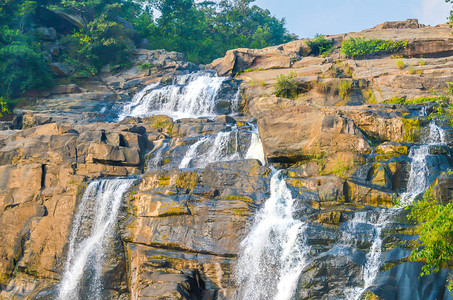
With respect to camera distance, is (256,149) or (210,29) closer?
(256,149)

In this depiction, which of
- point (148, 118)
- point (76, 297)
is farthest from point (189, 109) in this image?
point (76, 297)

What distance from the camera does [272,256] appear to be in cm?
1374

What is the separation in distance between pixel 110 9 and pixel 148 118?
1669 centimetres

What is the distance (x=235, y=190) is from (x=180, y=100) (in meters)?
14.0

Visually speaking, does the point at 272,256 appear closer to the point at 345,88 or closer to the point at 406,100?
the point at 406,100

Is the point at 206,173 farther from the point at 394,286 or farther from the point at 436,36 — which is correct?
the point at 436,36

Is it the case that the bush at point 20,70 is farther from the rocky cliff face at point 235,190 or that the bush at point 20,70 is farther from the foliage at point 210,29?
the foliage at point 210,29

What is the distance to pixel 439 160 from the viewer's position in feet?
51.3

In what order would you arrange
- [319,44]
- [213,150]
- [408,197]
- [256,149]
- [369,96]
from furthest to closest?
→ 1. [319,44]
2. [369,96]
3. [213,150]
4. [256,149]
5. [408,197]

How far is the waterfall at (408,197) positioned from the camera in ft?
39.0

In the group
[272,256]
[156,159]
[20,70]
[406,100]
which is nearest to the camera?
[272,256]

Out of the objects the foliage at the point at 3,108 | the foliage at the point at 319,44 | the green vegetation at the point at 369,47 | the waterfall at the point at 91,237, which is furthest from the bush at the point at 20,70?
the green vegetation at the point at 369,47

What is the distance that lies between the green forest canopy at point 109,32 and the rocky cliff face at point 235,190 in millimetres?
6748

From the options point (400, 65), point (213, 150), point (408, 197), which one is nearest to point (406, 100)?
point (400, 65)
